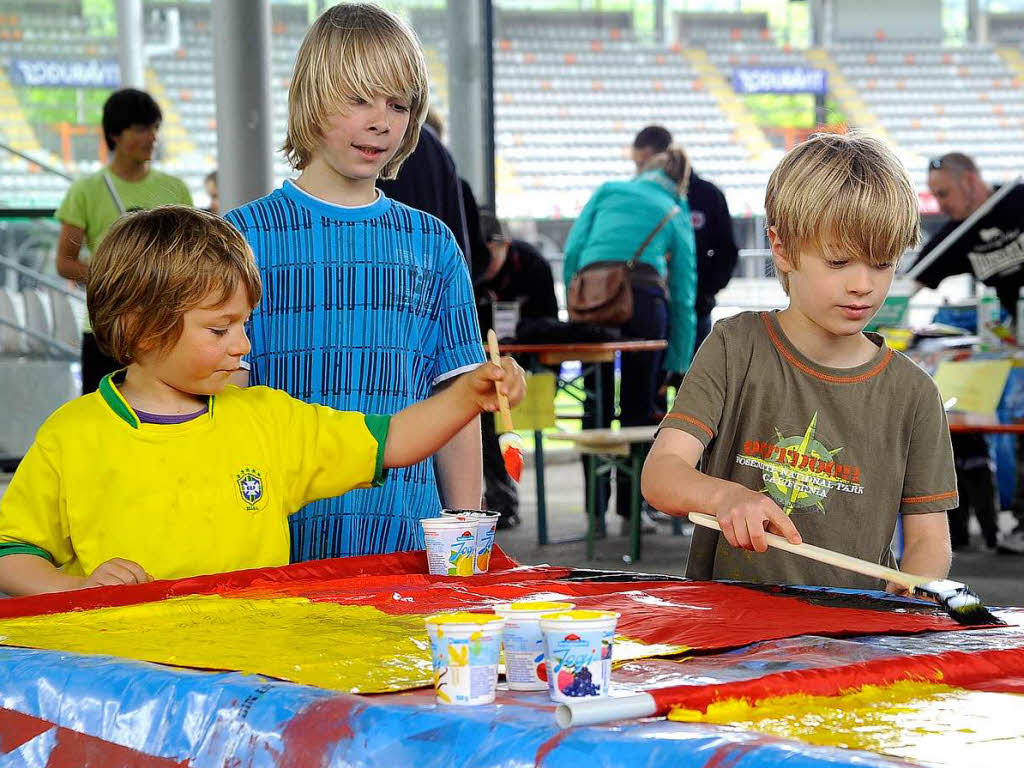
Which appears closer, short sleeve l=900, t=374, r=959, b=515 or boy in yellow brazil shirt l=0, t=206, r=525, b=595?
boy in yellow brazil shirt l=0, t=206, r=525, b=595

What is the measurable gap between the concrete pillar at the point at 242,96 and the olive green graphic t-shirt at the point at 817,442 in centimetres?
468

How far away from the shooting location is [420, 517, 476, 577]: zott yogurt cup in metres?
1.73

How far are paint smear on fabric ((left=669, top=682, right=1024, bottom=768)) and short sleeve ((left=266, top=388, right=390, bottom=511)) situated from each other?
2.91 ft

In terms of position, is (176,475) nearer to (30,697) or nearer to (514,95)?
(30,697)

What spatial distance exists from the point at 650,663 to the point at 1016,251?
4962 millimetres

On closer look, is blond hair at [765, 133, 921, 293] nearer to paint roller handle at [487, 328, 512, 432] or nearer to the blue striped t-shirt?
paint roller handle at [487, 328, 512, 432]

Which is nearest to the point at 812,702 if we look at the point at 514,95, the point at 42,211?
the point at 42,211

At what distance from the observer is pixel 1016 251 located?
18.7 feet

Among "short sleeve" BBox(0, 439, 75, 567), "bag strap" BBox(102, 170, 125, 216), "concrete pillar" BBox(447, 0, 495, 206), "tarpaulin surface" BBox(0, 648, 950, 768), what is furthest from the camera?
"concrete pillar" BBox(447, 0, 495, 206)

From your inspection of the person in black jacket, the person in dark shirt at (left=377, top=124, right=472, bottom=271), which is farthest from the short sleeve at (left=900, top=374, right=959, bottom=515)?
the person in black jacket

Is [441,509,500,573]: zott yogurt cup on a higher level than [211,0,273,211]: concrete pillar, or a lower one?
lower

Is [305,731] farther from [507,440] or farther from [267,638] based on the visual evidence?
[507,440]

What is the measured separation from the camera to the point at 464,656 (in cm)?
103

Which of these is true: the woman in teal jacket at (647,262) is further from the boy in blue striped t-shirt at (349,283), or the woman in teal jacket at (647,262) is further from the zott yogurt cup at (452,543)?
the zott yogurt cup at (452,543)
